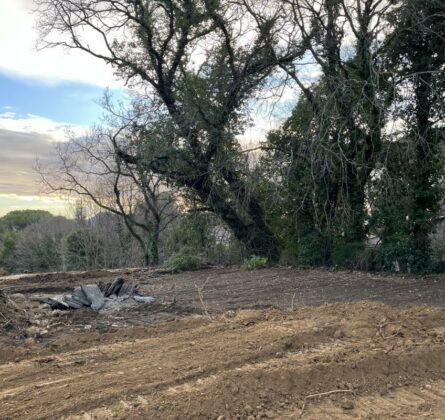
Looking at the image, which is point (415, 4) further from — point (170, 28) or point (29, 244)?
point (29, 244)

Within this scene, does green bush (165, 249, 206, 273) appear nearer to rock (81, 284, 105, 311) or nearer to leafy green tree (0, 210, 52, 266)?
rock (81, 284, 105, 311)

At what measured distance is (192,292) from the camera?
428 inches

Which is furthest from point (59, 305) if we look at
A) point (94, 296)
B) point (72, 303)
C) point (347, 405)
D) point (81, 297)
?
point (347, 405)

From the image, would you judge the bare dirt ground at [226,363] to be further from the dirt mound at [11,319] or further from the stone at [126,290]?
the stone at [126,290]

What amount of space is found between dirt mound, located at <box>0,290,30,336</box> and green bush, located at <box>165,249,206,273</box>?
7.67m

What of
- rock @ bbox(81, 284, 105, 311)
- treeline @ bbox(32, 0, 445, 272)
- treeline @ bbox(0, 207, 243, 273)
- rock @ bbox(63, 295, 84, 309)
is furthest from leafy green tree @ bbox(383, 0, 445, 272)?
treeline @ bbox(0, 207, 243, 273)

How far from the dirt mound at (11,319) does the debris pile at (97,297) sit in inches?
45.0

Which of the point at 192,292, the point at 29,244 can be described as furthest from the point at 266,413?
the point at 29,244

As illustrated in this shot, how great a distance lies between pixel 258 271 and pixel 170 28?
876 centimetres

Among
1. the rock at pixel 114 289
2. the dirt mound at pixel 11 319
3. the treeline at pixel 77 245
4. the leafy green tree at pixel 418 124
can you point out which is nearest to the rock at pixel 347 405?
the dirt mound at pixel 11 319

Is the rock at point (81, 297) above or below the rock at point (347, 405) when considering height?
above

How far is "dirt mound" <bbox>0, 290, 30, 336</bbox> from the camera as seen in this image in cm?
704

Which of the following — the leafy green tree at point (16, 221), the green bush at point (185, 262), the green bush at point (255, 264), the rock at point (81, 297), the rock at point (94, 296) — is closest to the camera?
the rock at point (94, 296)

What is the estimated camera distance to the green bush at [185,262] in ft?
50.5
